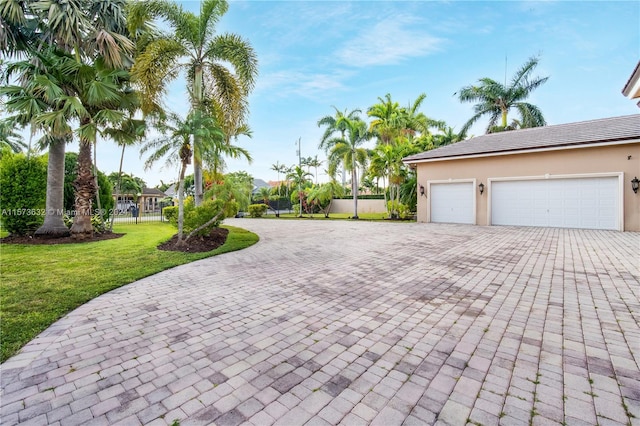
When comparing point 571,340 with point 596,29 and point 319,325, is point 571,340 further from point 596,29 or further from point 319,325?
point 596,29

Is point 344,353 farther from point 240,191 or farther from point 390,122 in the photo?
point 390,122

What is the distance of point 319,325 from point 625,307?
12.7 ft

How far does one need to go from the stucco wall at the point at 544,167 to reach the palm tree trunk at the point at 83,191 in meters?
14.4

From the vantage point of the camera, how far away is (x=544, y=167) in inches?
488

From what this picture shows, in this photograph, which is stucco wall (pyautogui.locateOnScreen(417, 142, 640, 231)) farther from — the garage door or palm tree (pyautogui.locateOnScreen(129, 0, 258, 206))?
palm tree (pyautogui.locateOnScreen(129, 0, 258, 206))

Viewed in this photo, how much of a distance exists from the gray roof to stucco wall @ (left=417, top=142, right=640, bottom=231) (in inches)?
14.6

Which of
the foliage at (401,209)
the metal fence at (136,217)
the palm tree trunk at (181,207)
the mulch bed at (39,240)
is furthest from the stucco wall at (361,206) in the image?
the mulch bed at (39,240)

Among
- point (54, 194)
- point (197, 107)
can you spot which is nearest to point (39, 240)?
point (54, 194)

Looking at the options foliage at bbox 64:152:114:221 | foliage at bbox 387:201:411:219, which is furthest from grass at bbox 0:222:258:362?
foliage at bbox 387:201:411:219

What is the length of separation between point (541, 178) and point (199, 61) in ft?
46.8

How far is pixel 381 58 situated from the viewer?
14.9m

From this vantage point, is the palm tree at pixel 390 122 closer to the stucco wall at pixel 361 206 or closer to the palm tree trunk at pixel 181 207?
the stucco wall at pixel 361 206

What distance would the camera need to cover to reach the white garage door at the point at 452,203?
566 inches

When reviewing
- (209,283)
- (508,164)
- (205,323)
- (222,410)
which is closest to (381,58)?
(508,164)
